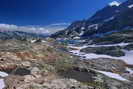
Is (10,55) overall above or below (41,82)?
above

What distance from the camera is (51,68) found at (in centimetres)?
6034

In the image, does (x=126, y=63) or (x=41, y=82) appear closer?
(x=41, y=82)

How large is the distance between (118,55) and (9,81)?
265ft

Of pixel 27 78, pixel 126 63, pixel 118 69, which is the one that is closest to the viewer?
pixel 27 78

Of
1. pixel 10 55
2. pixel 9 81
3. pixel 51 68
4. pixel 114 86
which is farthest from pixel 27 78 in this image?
pixel 10 55

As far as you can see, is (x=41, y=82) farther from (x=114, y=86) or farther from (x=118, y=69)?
(x=118, y=69)

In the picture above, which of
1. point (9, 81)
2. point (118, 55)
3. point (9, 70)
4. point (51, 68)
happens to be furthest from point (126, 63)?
point (9, 81)

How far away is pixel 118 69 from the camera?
8200 cm

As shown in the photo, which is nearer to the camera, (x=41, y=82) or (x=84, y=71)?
(x=41, y=82)

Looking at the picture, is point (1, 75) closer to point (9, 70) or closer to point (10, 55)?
point (9, 70)

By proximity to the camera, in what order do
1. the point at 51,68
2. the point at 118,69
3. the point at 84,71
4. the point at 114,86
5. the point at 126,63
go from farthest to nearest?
the point at 126,63 < the point at 118,69 < the point at 84,71 < the point at 51,68 < the point at 114,86

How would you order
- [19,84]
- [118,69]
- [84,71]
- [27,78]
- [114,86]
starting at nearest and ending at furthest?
1. [19,84]
2. [27,78]
3. [114,86]
4. [84,71]
5. [118,69]

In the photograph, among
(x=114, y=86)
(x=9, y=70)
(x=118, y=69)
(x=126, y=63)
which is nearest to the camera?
(x=114, y=86)

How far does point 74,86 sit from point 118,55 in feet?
251
